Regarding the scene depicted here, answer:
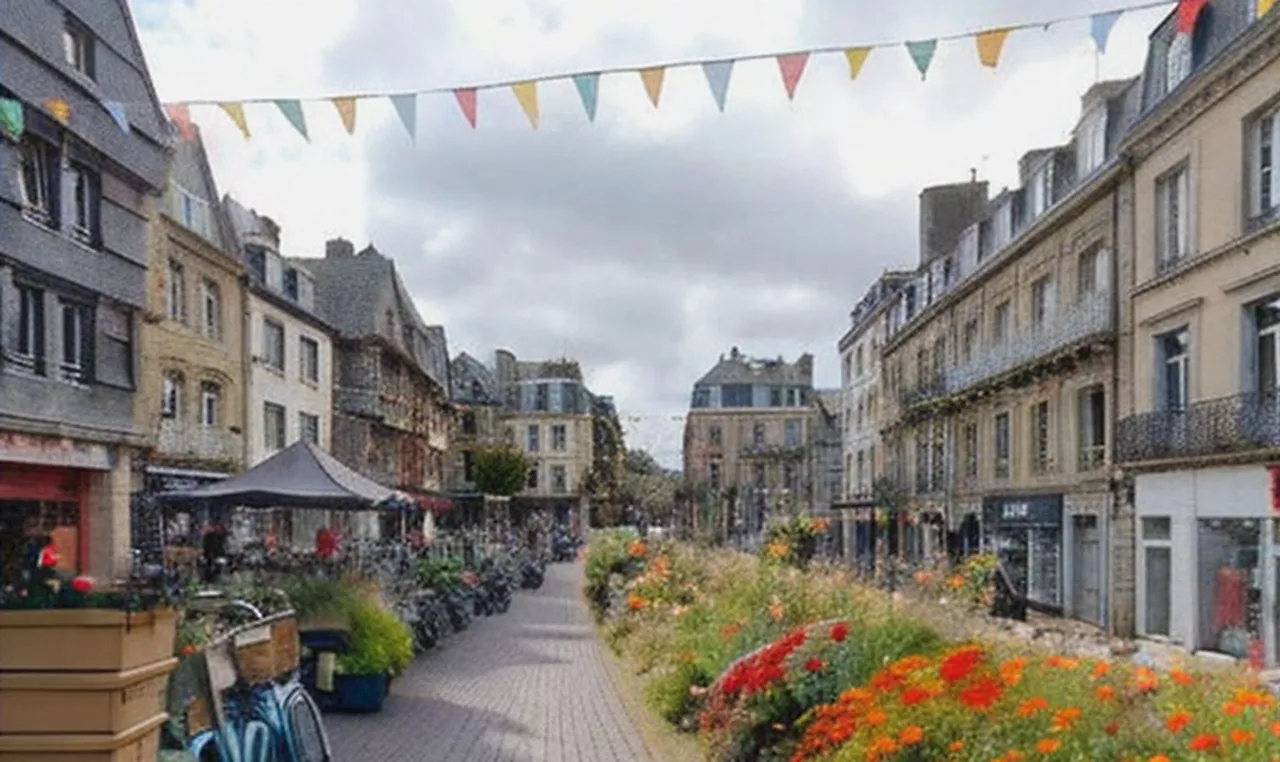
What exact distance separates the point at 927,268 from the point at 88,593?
30680mm

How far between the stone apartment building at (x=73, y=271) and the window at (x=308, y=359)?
31.8 ft

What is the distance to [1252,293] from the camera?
15156 millimetres

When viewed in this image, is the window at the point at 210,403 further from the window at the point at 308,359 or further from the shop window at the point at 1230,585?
the shop window at the point at 1230,585

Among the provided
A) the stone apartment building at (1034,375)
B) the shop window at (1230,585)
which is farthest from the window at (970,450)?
the shop window at (1230,585)

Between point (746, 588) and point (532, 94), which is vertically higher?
point (532, 94)

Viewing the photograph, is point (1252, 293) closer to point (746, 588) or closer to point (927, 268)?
point (746, 588)

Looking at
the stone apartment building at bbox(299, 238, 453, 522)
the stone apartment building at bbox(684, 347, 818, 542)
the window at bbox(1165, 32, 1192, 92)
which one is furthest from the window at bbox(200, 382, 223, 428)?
the stone apartment building at bbox(684, 347, 818, 542)

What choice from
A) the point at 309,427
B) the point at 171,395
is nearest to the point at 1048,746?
the point at 171,395

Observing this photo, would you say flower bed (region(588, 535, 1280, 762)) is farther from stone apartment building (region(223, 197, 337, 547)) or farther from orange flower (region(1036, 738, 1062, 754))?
stone apartment building (region(223, 197, 337, 547))

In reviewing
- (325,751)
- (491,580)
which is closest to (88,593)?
(325,751)

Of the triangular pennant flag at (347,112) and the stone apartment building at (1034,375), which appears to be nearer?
the triangular pennant flag at (347,112)

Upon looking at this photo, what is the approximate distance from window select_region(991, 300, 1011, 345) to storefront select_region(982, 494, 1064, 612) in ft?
11.9

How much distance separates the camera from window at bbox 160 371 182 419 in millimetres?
20156

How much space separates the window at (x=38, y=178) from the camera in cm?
1475
